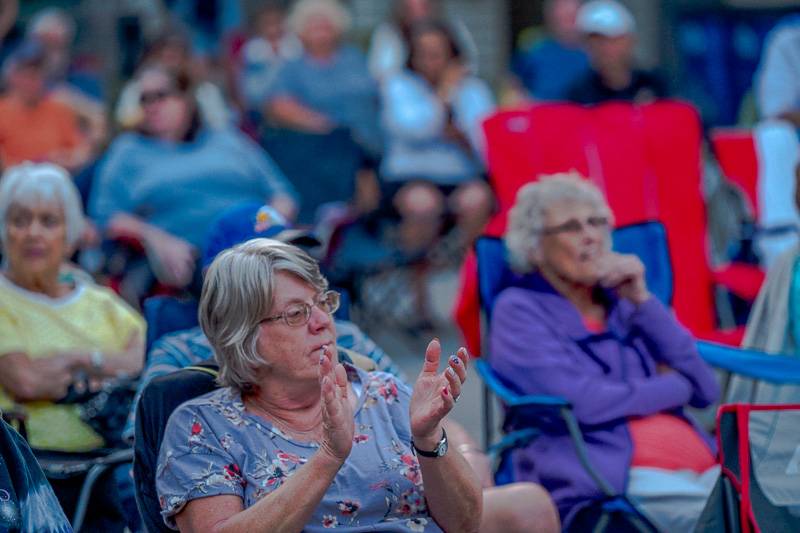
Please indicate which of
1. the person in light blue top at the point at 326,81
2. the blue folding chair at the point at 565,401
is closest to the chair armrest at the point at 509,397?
the blue folding chair at the point at 565,401

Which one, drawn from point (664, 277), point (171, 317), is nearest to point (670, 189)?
point (664, 277)

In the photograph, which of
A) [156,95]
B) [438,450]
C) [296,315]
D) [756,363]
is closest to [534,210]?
[756,363]

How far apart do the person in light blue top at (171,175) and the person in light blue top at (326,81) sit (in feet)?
5.54

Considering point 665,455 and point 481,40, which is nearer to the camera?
point 665,455

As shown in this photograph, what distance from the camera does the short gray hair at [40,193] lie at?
15.5 feet

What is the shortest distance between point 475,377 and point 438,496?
439 centimetres

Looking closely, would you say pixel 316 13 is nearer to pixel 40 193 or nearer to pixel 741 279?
pixel 741 279

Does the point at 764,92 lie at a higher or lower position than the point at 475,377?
higher

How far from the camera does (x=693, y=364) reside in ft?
15.1

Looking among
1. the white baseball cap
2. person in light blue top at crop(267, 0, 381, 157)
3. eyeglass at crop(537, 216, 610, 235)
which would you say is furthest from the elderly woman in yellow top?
person in light blue top at crop(267, 0, 381, 157)

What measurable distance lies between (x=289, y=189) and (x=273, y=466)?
14.5 feet

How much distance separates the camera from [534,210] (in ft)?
15.7

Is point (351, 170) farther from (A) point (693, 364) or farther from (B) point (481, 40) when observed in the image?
(B) point (481, 40)

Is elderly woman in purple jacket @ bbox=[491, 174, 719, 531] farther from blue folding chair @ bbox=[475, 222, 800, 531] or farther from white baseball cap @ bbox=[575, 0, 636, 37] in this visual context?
white baseball cap @ bbox=[575, 0, 636, 37]
